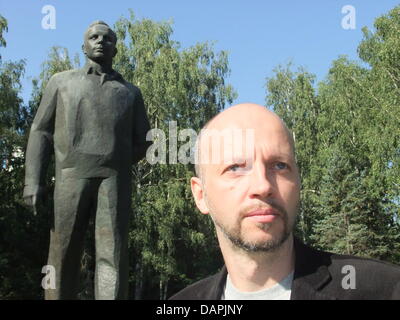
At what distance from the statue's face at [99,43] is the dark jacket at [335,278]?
308 centimetres

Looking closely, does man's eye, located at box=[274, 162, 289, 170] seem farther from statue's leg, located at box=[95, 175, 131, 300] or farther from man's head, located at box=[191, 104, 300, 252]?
statue's leg, located at box=[95, 175, 131, 300]

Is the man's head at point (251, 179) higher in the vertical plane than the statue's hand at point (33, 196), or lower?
lower

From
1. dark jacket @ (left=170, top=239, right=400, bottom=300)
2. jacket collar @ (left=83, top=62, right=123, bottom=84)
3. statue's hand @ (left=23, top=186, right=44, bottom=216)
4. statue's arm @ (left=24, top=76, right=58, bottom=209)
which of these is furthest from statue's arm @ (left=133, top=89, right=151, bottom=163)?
dark jacket @ (left=170, top=239, right=400, bottom=300)

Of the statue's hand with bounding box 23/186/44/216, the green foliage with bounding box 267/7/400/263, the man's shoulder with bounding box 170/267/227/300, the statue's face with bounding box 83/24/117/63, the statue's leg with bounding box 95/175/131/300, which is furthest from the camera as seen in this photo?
the green foliage with bounding box 267/7/400/263

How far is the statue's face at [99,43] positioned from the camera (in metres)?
4.16

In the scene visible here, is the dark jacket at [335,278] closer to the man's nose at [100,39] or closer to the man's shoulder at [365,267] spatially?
the man's shoulder at [365,267]

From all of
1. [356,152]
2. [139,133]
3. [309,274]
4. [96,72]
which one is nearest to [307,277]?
[309,274]

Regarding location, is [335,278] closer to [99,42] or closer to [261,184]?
[261,184]

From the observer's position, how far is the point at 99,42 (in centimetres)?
416

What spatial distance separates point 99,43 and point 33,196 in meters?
1.24

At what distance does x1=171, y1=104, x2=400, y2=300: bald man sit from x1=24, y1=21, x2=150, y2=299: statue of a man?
2723 mm

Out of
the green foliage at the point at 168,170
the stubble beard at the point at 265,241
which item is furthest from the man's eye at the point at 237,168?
the green foliage at the point at 168,170

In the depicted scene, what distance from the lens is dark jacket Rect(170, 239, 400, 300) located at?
1267 millimetres
